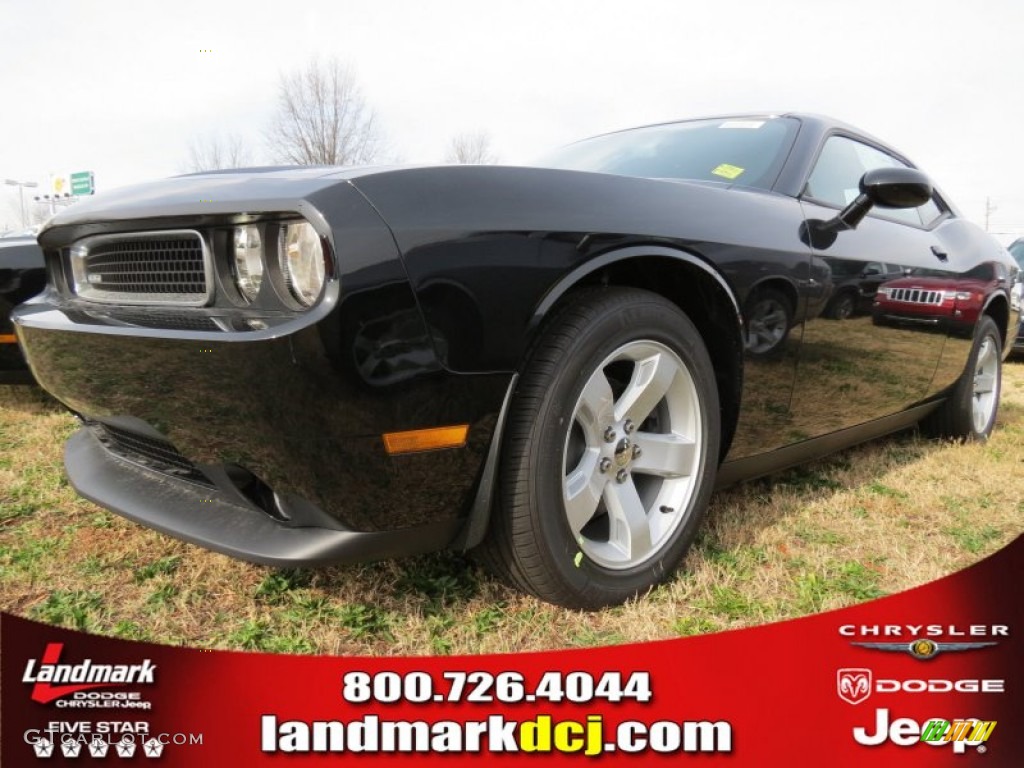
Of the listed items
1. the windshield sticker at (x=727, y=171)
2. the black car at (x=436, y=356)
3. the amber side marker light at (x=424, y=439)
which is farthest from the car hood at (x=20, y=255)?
the windshield sticker at (x=727, y=171)

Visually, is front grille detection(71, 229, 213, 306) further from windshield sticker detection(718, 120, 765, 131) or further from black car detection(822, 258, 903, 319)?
windshield sticker detection(718, 120, 765, 131)

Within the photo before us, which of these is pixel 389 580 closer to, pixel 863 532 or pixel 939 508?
pixel 863 532

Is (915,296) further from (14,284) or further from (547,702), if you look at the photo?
A: (14,284)

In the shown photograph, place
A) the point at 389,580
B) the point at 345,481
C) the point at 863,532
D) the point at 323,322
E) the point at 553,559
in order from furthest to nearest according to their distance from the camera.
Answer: the point at 863,532, the point at 389,580, the point at 553,559, the point at 345,481, the point at 323,322

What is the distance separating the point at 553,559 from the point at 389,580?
20.8 inches

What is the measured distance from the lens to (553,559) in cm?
159

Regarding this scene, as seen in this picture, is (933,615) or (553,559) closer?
(933,615)

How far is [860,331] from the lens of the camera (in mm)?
2426

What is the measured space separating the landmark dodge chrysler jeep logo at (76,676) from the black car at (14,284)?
Result: 2.55 m

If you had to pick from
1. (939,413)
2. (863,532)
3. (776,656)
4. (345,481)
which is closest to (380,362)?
(345,481)

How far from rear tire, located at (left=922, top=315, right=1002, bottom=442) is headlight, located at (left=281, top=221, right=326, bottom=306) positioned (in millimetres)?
3160

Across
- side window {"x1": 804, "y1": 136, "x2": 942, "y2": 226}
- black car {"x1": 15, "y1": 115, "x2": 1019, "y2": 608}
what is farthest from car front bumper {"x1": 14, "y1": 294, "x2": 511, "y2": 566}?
side window {"x1": 804, "y1": 136, "x2": 942, "y2": 226}

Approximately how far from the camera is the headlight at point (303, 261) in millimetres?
1335

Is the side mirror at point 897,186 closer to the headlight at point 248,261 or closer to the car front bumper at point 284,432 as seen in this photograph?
the car front bumper at point 284,432
